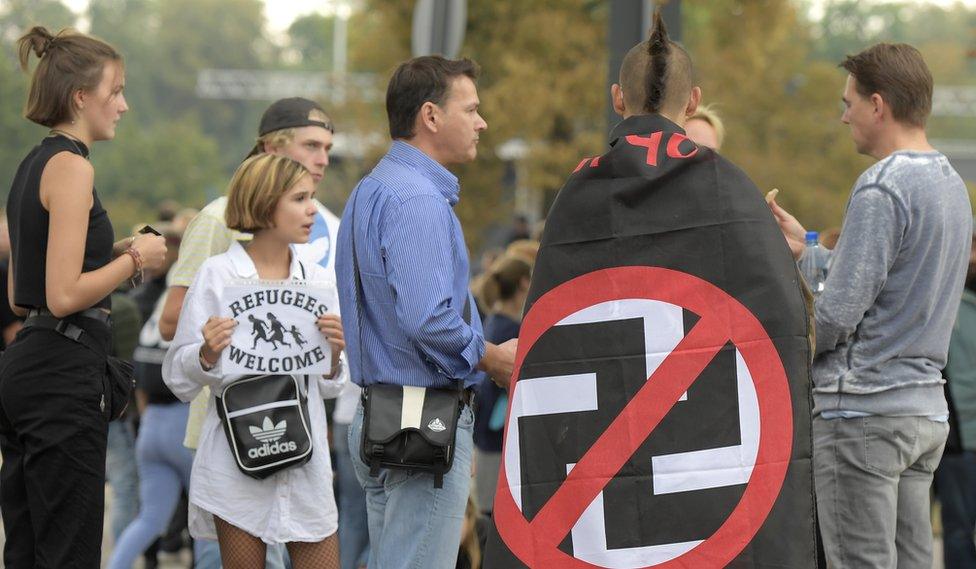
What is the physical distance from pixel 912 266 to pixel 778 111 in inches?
1063

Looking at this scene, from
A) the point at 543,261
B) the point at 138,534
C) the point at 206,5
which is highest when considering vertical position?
the point at 206,5

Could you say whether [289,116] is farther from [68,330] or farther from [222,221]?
[68,330]

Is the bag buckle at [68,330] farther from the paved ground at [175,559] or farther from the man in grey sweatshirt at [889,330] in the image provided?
the paved ground at [175,559]

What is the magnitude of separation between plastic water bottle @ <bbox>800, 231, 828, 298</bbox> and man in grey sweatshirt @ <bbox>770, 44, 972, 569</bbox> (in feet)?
0.76

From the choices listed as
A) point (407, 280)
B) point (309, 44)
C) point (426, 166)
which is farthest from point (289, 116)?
point (309, 44)

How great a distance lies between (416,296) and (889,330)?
1641mm

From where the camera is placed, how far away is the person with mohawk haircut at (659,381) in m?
3.89

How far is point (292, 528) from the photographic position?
4.92 m

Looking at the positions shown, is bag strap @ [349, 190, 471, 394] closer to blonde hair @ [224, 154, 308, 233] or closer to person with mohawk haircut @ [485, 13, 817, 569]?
blonde hair @ [224, 154, 308, 233]

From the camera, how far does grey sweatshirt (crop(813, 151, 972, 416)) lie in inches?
186

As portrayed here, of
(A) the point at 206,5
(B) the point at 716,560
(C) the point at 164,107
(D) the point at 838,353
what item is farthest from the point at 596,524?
(A) the point at 206,5

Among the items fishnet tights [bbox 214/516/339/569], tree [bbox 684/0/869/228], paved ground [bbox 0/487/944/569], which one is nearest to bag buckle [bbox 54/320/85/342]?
fishnet tights [bbox 214/516/339/569]

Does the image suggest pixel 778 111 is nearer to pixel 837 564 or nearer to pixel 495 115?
pixel 495 115

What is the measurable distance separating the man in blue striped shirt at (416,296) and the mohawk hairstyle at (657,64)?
83cm
